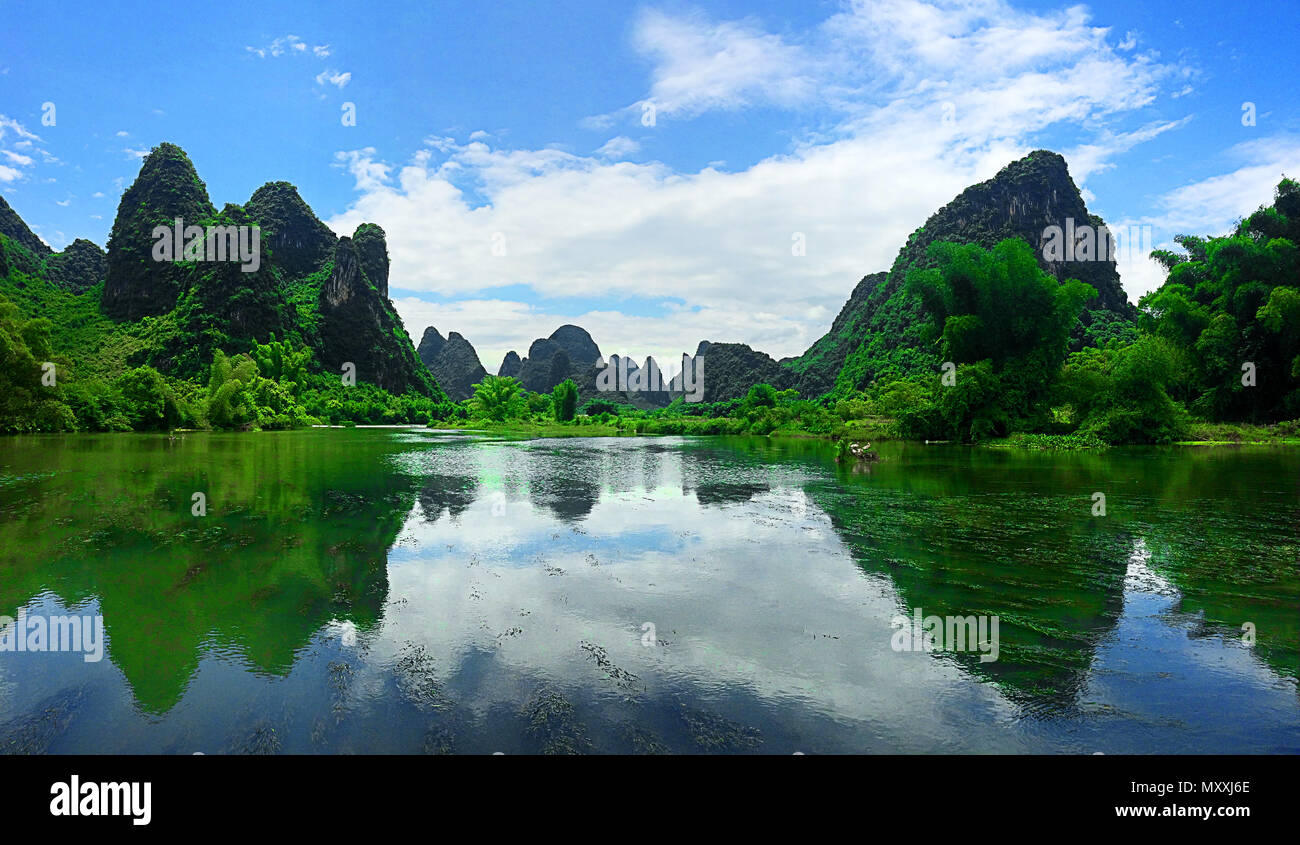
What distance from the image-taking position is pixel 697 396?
473 ft

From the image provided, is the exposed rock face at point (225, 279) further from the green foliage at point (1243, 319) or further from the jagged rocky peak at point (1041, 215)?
the jagged rocky peak at point (1041, 215)

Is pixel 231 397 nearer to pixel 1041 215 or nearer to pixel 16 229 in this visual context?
pixel 16 229

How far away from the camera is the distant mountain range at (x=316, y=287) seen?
275ft

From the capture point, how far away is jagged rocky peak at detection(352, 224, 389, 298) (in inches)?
5738

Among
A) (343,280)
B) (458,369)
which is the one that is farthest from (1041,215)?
(458,369)

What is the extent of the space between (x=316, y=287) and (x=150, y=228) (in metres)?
32.5

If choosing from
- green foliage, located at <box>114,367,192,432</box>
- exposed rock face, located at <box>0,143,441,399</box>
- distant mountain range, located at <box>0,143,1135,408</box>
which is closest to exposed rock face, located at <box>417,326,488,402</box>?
distant mountain range, located at <box>0,143,1135,408</box>

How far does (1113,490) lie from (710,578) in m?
13.0

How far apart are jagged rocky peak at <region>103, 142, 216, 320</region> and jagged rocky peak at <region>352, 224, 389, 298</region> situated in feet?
138

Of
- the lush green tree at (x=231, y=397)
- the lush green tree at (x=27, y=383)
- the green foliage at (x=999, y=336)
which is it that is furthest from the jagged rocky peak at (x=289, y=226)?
the green foliage at (x=999, y=336)

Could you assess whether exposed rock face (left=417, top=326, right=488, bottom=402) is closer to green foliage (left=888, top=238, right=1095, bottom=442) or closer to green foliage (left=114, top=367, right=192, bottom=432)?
green foliage (left=114, top=367, right=192, bottom=432)

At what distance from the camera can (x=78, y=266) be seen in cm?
10062
